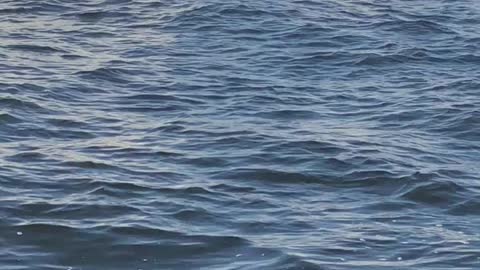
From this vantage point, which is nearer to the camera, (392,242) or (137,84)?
(392,242)

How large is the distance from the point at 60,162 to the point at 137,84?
16.2ft

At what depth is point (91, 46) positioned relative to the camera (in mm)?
24234

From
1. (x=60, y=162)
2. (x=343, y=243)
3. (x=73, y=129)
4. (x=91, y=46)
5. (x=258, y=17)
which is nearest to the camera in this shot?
(x=343, y=243)

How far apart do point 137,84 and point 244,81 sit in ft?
5.99

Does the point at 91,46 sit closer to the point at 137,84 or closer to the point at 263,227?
the point at 137,84

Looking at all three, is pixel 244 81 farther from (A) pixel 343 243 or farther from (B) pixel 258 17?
(A) pixel 343 243

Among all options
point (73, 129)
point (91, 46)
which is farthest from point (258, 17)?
point (73, 129)

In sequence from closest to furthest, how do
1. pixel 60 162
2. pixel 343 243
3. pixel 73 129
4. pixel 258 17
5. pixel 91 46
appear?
pixel 343 243, pixel 60 162, pixel 73 129, pixel 91 46, pixel 258 17

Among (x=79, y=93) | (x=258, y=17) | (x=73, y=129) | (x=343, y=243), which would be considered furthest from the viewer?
(x=258, y=17)

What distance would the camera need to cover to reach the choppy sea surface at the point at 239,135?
14.0m

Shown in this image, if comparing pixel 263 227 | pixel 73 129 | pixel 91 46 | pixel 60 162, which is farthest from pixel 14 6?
pixel 263 227

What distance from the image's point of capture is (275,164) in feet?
56.1

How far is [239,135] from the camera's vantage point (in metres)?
18.5

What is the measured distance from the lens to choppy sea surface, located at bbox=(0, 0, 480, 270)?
14.0 metres
